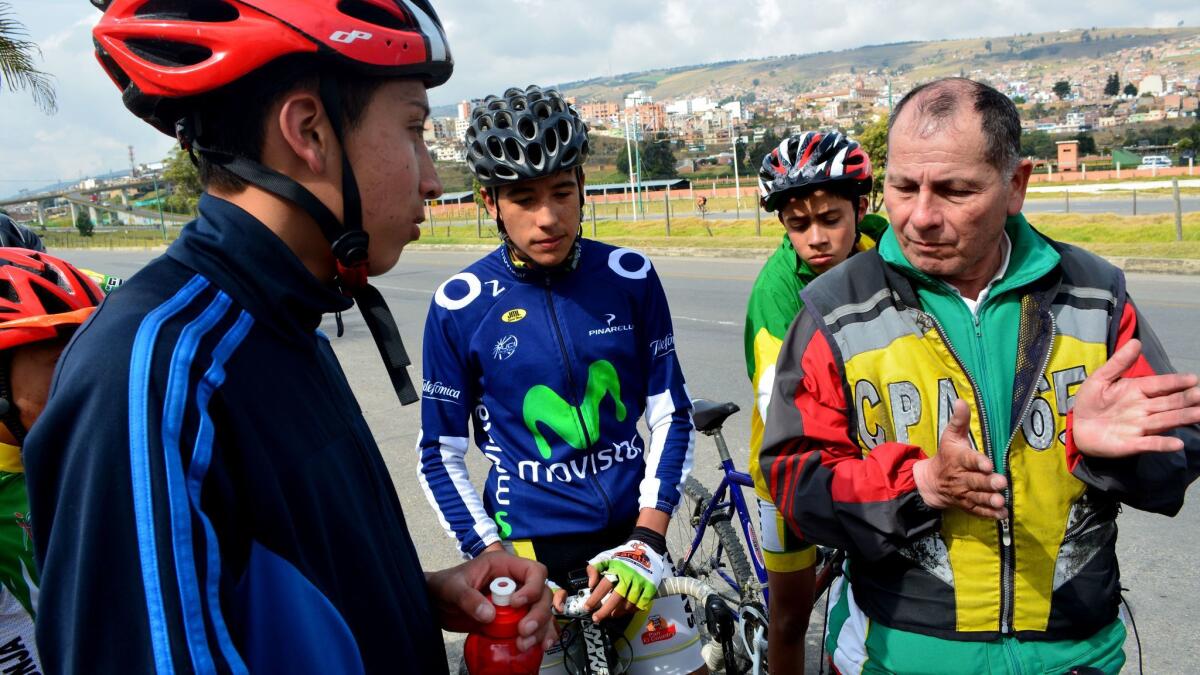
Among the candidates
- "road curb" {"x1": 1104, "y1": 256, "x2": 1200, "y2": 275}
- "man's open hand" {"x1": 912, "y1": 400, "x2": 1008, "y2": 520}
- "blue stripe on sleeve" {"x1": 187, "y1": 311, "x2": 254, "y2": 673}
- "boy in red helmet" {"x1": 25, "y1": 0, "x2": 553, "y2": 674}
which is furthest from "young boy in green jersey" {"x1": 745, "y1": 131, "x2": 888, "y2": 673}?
"road curb" {"x1": 1104, "y1": 256, "x2": 1200, "y2": 275}

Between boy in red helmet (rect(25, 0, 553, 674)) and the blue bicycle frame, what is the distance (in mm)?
2355

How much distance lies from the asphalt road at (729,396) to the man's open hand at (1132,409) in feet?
7.94

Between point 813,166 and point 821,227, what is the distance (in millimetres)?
249

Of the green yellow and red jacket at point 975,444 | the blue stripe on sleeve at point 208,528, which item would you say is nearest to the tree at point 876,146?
the green yellow and red jacket at point 975,444

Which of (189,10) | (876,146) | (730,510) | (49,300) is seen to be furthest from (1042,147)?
(189,10)

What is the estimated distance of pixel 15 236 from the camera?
478 centimetres

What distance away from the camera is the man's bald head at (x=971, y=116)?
2.32m

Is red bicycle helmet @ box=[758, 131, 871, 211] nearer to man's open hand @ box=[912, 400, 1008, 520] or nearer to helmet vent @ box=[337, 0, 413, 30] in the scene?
man's open hand @ box=[912, 400, 1008, 520]

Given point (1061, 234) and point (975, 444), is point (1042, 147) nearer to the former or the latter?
point (1061, 234)

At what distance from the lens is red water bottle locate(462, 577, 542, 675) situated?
1.84 meters

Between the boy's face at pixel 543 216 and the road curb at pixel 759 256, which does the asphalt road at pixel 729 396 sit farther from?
the boy's face at pixel 543 216

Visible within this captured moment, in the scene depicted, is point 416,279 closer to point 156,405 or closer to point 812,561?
point 812,561

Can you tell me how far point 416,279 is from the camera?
851 inches

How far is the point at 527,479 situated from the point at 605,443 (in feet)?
0.88
